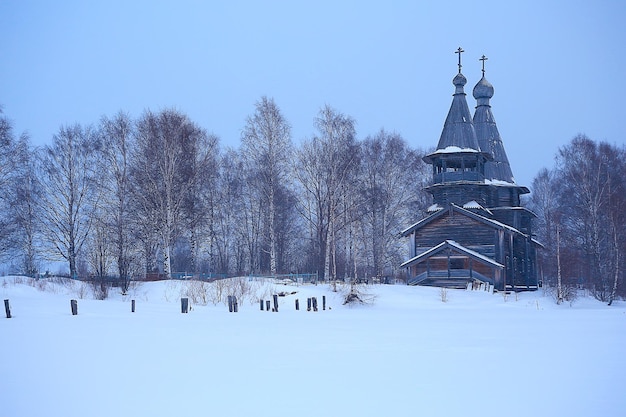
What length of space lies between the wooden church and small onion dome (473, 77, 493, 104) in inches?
141

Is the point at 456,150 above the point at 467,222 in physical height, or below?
above

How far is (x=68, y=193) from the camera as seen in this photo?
3400 centimetres

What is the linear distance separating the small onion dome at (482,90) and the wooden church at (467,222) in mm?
3572

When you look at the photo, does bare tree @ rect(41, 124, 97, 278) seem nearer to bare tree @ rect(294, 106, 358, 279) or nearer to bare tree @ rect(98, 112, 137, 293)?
bare tree @ rect(98, 112, 137, 293)

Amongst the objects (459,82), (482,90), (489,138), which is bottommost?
(489,138)

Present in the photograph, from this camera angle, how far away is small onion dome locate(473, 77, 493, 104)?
132 feet

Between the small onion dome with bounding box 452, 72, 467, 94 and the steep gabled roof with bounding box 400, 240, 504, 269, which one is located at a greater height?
the small onion dome with bounding box 452, 72, 467, 94

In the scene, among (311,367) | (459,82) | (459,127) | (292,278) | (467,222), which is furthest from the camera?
(459,82)

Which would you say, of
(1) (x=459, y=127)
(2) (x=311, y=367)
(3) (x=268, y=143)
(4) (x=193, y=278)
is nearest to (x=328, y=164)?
(3) (x=268, y=143)

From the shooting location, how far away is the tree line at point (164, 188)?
106ft

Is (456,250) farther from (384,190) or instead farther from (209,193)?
(209,193)

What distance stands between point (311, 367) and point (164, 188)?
25.3m

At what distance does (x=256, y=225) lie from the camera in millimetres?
44344


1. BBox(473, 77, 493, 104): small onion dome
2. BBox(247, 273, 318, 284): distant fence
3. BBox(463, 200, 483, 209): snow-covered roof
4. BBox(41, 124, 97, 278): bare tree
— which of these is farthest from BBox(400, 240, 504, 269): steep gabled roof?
BBox(41, 124, 97, 278): bare tree
